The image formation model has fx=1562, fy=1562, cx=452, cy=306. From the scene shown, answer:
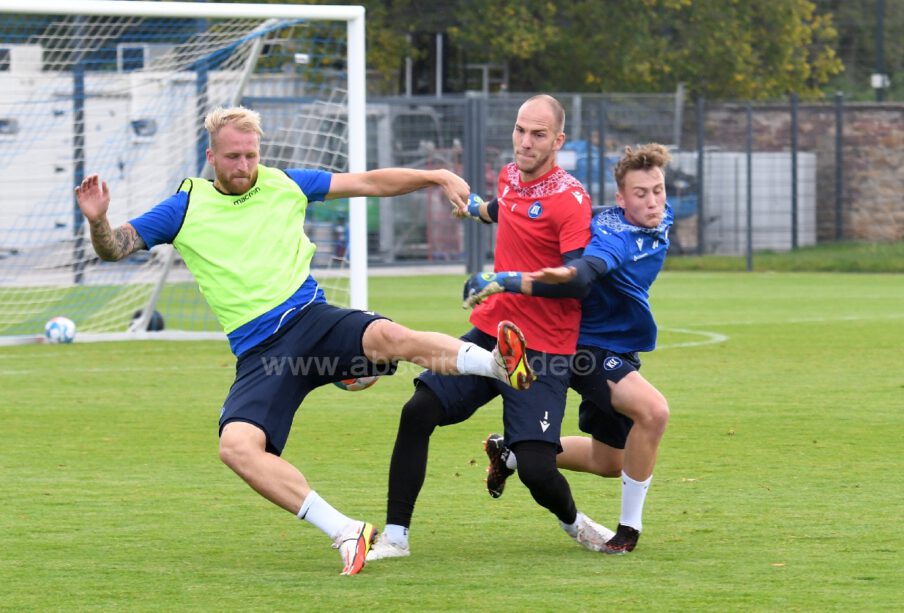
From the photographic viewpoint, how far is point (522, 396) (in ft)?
20.8

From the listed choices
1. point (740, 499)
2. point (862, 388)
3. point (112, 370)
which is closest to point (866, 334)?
point (862, 388)

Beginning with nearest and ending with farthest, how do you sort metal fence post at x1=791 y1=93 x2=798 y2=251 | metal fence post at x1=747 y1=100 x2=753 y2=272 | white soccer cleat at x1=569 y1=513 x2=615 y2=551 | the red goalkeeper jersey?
the red goalkeeper jersey, white soccer cleat at x1=569 y1=513 x2=615 y2=551, metal fence post at x1=747 y1=100 x2=753 y2=272, metal fence post at x1=791 y1=93 x2=798 y2=251

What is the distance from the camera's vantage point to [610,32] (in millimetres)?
32812

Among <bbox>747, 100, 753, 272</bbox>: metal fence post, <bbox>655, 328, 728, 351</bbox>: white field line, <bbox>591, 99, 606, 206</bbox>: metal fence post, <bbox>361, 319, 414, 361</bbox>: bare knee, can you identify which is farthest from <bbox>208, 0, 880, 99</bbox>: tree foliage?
<bbox>361, 319, 414, 361</bbox>: bare knee

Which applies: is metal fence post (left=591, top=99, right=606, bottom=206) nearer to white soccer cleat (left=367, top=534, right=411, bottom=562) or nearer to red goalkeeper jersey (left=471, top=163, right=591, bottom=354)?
red goalkeeper jersey (left=471, top=163, right=591, bottom=354)

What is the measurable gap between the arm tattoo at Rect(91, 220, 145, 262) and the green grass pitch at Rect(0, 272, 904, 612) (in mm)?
1233

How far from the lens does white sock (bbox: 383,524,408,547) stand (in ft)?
20.9

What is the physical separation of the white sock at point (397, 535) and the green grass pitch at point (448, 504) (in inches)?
4.7

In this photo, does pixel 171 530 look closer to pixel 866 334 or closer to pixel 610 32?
pixel 866 334

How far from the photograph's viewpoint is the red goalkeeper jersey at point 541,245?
6.34 meters

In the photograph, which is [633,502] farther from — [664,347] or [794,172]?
[794,172]

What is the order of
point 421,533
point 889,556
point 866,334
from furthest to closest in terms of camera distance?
point 866,334, point 421,533, point 889,556

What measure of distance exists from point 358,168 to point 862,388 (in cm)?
471

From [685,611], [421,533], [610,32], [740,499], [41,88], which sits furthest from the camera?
[610,32]
